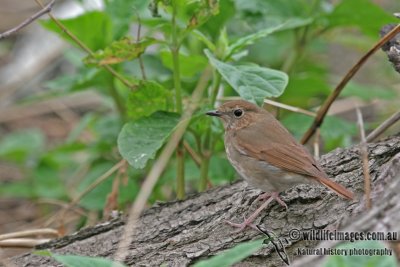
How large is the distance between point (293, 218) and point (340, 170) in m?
0.48

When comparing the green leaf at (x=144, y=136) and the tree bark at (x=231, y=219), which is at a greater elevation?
the green leaf at (x=144, y=136)

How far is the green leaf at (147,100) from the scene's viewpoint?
4.20m

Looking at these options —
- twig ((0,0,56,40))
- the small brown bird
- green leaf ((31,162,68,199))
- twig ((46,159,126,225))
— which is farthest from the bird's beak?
green leaf ((31,162,68,199))

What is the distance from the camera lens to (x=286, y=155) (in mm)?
4023

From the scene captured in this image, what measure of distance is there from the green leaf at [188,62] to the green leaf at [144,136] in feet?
1.55

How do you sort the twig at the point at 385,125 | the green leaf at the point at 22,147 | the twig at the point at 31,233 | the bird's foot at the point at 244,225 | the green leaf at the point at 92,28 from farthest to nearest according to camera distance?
the green leaf at the point at 22,147 → the green leaf at the point at 92,28 → the twig at the point at 31,233 → the twig at the point at 385,125 → the bird's foot at the point at 244,225

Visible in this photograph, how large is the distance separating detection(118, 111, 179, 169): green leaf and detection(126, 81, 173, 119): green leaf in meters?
0.13

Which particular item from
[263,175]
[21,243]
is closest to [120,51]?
[263,175]

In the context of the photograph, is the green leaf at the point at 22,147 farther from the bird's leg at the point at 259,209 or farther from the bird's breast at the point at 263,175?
the bird's leg at the point at 259,209

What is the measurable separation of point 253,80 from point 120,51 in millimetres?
800

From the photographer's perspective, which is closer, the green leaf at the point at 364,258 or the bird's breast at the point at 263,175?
the green leaf at the point at 364,258

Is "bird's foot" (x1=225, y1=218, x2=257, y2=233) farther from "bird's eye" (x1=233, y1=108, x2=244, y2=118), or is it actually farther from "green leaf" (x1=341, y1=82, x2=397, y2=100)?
"green leaf" (x1=341, y1=82, x2=397, y2=100)

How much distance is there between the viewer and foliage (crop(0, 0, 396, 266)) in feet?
13.1

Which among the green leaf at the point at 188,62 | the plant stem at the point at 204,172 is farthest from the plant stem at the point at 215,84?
the plant stem at the point at 204,172
